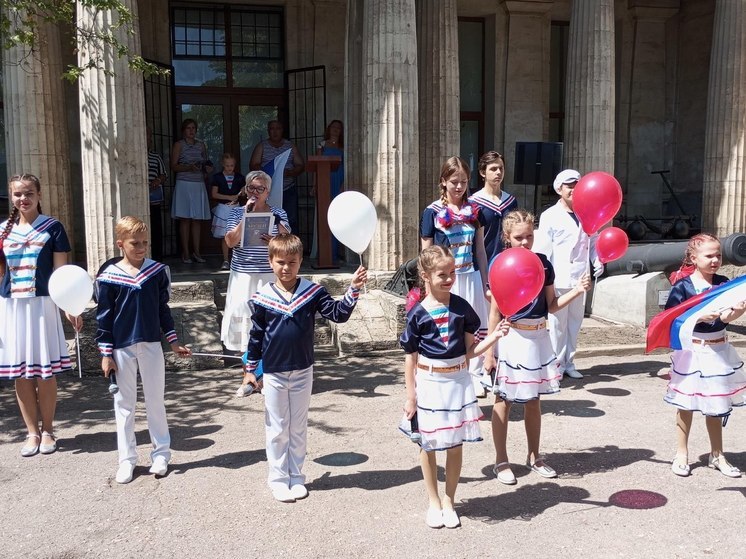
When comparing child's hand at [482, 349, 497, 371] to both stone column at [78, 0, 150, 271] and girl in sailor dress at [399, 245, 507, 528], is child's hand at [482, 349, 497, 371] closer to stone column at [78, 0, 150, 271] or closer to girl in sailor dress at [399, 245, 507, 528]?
girl in sailor dress at [399, 245, 507, 528]

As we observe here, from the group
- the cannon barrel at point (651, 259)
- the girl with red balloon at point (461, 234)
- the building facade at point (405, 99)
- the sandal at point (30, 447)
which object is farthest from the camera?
the cannon barrel at point (651, 259)

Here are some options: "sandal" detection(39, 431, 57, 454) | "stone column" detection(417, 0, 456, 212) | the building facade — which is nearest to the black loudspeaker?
the building facade

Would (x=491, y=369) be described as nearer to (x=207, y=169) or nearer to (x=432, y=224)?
(x=432, y=224)

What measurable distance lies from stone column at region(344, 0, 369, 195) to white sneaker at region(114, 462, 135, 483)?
681 cm

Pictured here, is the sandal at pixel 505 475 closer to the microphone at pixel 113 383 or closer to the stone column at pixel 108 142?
A: the microphone at pixel 113 383

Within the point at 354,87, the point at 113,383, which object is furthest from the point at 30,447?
the point at 354,87

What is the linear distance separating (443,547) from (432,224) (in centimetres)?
262

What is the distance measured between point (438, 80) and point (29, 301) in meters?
7.70

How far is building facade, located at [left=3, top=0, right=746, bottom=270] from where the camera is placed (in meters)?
8.59

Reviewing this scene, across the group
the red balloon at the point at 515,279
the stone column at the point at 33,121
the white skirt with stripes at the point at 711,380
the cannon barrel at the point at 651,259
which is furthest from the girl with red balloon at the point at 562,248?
the stone column at the point at 33,121

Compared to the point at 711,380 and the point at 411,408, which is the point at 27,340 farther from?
the point at 711,380

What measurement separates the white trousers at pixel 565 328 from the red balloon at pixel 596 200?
6.20 ft

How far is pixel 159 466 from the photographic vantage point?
4660 mm

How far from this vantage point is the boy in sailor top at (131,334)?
4.53 metres
